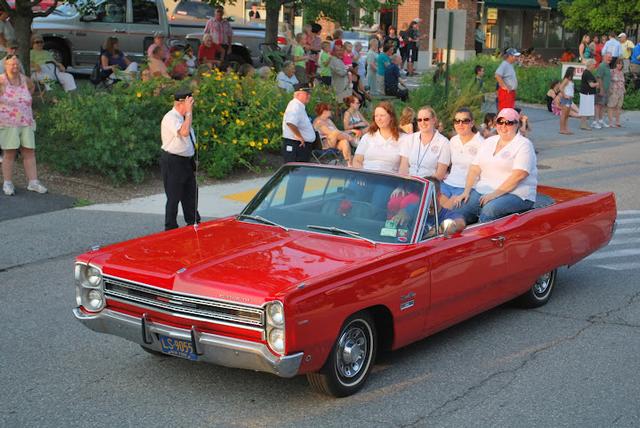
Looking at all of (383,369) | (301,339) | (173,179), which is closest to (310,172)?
(383,369)

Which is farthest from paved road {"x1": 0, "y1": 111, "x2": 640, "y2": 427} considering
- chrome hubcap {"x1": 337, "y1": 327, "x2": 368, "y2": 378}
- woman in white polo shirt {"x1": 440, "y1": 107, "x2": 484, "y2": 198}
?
woman in white polo shirt {"x1": 440, "y1": 107, "x2": 484, "y2": 198}

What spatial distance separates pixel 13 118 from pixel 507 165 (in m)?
6.77

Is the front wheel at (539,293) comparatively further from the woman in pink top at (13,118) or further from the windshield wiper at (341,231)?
the woman in pink top at (13,118)

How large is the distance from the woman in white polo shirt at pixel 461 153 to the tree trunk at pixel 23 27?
8.51 meters

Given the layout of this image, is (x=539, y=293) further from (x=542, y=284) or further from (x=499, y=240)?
(x=499, y=240)

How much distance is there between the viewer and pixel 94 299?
6.33 metres

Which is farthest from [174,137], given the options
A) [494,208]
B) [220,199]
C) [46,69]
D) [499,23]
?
[499,23]

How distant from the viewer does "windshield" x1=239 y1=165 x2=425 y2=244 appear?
22.5 feet

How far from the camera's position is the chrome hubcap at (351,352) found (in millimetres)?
6039

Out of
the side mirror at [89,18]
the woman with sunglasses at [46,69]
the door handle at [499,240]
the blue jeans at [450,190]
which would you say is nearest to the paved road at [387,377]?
the door handle at [499,240]

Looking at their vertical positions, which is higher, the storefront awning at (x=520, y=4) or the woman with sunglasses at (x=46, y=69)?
the storefront awning at (x=520, y=4)

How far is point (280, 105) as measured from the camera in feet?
52.5

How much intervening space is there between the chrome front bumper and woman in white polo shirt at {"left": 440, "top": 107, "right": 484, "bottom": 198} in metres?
4.09

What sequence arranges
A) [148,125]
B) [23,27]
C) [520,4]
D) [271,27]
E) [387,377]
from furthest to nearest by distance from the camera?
[520,4] → [271,27] → [23,27] → [148,125] → [387,377]
